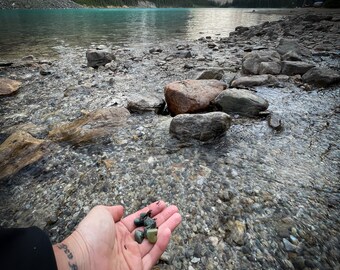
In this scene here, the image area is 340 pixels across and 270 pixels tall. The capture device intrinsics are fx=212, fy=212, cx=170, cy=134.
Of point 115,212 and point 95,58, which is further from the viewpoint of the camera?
point 95,58

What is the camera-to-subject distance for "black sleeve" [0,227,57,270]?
4.60ft

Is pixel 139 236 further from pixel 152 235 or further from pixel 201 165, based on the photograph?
pixel 201 165

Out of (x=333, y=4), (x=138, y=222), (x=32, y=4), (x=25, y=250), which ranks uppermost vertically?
(x=32, y=4)

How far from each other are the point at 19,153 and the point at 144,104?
2720 millimetres

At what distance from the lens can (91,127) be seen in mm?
4488

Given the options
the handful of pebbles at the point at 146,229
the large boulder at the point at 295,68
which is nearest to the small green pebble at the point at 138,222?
the handful of pebbles at the point at 146,229

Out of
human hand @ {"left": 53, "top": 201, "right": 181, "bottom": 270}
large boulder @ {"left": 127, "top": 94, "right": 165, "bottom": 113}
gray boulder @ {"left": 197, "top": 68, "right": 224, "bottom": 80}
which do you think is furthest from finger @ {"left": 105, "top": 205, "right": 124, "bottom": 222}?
gray boulder @ {"left": 197, "top": 68, "right": 224, "bottom": 80}

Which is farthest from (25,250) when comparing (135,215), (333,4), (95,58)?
(333,4)

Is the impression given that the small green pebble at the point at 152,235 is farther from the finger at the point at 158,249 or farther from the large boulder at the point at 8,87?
the large boulder at the point at 8,87

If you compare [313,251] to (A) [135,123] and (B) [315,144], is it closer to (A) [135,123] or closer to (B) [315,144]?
(B) [315,144]

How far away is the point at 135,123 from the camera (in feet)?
15.6

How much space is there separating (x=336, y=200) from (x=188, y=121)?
2.46 metres

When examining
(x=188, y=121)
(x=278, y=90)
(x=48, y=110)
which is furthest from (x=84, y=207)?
(x=278, y=90)

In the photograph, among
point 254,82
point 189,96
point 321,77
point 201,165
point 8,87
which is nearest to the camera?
point 201,165
